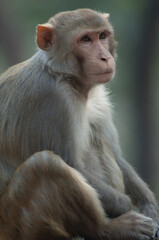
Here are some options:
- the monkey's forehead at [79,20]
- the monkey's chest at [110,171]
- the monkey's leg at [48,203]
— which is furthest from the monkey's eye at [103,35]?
the monkey's leg at [48,203]

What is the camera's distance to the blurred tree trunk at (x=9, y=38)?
1916cm

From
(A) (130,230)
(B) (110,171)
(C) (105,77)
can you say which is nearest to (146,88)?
(B) (110,171)

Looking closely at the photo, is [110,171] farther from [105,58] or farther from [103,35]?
[103,35]

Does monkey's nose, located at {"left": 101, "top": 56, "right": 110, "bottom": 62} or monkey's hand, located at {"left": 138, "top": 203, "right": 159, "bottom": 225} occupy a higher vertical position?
monkey's nose, located at {"left": 101, "top": 56, "right": 110, "bottom": 62}

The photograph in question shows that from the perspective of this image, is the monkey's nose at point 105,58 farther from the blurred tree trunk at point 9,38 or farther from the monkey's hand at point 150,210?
the blurred tree trunk at point 9,38

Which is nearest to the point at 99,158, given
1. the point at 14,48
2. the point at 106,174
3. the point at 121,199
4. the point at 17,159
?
the point at 106,174

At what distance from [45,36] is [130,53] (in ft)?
49.5

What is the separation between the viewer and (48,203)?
6.86 meters

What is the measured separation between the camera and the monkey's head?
287 inches

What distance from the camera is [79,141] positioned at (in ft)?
24.2

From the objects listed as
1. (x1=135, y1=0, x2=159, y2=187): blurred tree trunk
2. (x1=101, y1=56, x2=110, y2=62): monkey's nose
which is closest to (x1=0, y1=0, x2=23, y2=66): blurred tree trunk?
(x1=135, y1=0, x2=159, y2=187): blurred tree trunk

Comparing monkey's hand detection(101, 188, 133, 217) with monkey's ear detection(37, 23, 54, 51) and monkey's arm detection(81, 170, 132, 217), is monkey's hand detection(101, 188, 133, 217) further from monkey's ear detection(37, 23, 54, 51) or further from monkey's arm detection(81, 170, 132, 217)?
monkey's ear detection(37, 23, 54, 51)

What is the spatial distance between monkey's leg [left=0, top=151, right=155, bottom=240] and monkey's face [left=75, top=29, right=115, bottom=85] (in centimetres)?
128

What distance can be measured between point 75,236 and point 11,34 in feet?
45.3
